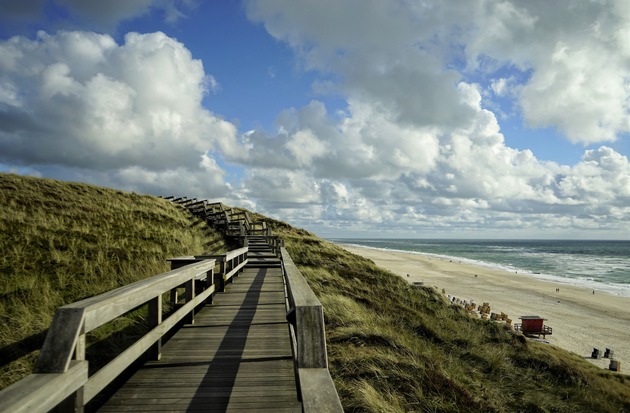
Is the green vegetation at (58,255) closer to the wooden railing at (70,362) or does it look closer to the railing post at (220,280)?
the railing post at (220,280)

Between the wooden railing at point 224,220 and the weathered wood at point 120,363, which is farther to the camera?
the wooden railing at point 224,220

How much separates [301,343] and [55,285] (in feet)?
25.4

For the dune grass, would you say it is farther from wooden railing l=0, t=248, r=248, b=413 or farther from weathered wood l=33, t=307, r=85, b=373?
weathered wood l=33, t=307, r=85, b=373

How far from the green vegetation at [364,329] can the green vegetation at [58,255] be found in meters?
0.03

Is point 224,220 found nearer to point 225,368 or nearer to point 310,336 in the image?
point 225,368

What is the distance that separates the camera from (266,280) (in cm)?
1135

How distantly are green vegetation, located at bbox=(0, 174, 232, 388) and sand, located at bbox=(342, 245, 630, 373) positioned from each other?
81.2ft

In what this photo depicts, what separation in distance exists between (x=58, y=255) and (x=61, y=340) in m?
9.03

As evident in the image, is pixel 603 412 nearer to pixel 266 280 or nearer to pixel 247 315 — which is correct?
pixel 247 315

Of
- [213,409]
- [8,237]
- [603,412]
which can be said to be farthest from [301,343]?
[8,237]

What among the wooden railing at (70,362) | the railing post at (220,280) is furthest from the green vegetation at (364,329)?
the wooden railing at (70,362)

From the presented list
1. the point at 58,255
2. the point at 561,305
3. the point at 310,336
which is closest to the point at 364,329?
the point at 310,336

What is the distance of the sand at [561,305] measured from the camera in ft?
86.3

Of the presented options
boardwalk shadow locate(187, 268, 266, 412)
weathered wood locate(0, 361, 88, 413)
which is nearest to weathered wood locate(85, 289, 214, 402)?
weathered wood locate(0, 361, 88, 413)
